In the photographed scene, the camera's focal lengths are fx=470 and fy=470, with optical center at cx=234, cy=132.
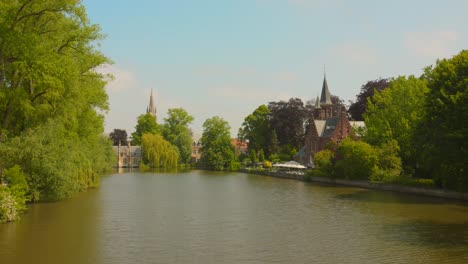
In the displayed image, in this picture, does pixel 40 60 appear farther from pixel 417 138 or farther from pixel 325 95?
pixel 325 95

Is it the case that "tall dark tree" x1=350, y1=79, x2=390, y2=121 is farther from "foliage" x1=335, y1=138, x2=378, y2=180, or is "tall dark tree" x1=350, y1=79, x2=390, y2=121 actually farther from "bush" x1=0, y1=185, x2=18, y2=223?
"bush" x1=0, y1=185, x2=18, y2=223

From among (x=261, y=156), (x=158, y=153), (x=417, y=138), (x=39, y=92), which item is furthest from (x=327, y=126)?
(x=39, y=92)

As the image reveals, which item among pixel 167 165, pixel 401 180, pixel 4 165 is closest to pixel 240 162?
pixel 167 165

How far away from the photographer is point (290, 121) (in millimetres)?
89875

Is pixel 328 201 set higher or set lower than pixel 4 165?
lower

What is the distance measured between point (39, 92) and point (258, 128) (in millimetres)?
73398

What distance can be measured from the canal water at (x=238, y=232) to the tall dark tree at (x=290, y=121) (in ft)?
186

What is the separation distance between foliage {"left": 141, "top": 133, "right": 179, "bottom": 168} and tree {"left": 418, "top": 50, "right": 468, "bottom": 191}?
73482mm

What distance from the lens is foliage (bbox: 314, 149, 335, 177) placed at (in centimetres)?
5399

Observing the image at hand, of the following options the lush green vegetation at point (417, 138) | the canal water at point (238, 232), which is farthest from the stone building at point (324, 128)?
the canal water at point (238, 232)

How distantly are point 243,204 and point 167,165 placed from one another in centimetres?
7342

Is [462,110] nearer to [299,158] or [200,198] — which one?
[200,198]

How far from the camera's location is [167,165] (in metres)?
104

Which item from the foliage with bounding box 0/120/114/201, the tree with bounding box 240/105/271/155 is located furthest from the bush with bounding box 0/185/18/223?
the tree with bounding box 240/105/271/155
